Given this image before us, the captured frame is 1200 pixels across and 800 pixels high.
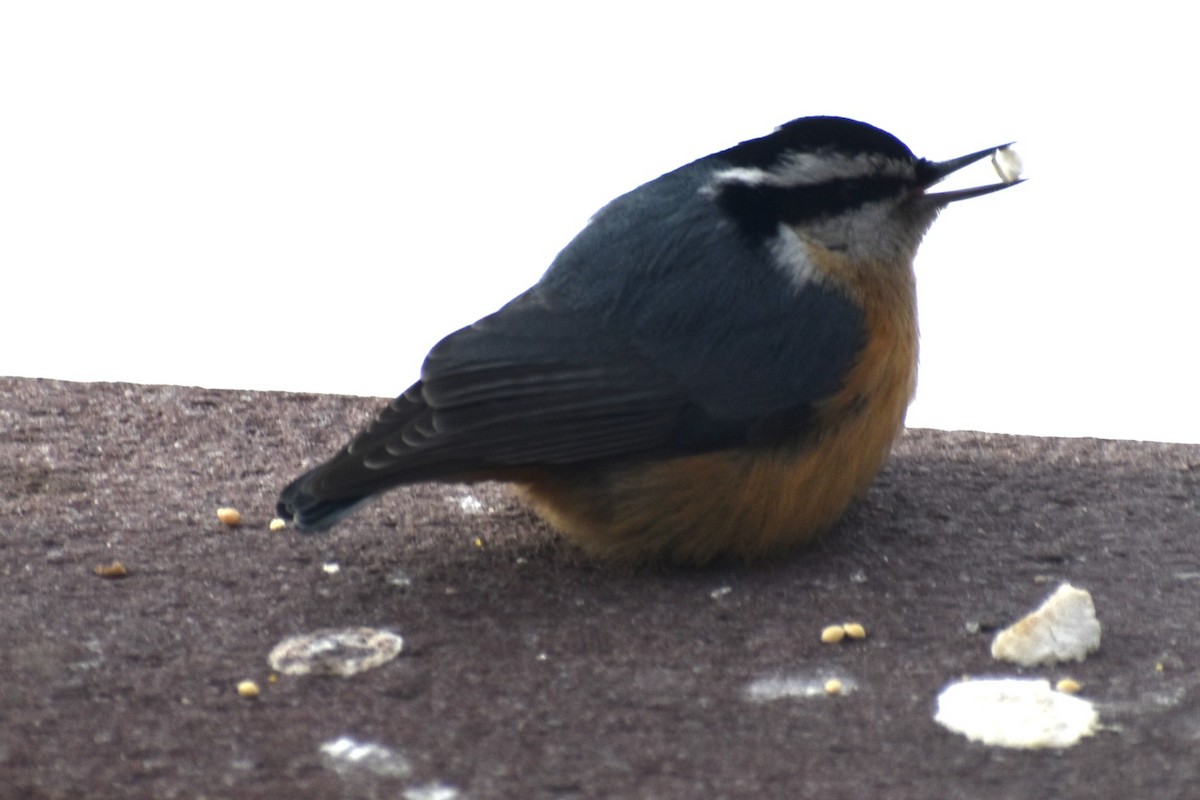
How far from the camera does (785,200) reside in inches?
152

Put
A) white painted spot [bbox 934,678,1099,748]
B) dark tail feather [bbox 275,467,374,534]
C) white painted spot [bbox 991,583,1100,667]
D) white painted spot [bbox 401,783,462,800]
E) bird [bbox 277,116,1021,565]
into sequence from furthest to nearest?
bird [bbox 277,116,1021,565] → dark tail feather [bbox 275,467,374,534] → white painted spot [bbox 991,583,1100,667] → white painted spot [bbox 934,678,1099,748] → white painted spot [bbox 401,783,462,800]

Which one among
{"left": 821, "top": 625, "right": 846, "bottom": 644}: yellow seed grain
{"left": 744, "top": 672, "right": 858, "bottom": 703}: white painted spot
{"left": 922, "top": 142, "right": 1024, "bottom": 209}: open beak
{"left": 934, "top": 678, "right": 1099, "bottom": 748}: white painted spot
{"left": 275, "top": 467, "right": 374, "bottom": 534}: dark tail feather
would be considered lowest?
{"left": 934, "top": 678, "right": 1099, "bottom": 748}: white painted spot

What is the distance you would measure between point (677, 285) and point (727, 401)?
28 cm

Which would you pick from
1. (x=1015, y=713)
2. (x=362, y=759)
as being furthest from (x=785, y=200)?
(x=362, y=759)

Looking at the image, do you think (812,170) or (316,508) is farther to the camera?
(812,170)

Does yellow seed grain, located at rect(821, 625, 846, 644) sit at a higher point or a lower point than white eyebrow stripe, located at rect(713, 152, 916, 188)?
lower

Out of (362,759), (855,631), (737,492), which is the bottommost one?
(855,631)

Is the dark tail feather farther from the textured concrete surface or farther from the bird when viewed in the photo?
the textured concrete surface

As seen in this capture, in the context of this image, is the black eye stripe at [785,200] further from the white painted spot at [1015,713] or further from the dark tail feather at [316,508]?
the white painted spot at [1015,713]

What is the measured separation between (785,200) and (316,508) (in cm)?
123

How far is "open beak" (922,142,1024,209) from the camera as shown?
3939 millimetres

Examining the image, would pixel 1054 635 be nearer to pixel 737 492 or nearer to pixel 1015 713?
pixel 1015 713

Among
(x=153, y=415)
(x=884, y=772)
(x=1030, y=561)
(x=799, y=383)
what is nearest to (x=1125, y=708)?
(x=884, y=772)

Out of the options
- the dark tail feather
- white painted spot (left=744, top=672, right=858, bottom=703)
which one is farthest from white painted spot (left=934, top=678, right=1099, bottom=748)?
the dark tail feather
